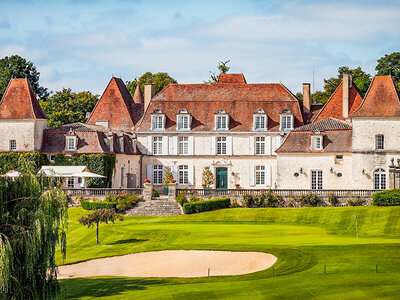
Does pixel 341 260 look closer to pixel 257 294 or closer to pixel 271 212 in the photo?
pixel 257 294

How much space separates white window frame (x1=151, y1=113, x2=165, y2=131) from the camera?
71.9m

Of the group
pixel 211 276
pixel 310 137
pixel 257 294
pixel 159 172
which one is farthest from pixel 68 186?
pixel 257 294

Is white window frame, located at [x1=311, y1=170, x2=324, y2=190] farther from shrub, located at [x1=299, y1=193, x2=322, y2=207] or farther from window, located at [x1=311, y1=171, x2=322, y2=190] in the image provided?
shrub, located at [x1=299, y1=193, x2=322, y2=207]

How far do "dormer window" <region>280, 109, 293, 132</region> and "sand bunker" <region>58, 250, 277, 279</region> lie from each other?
29.7 m

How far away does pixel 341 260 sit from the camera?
1471 inches

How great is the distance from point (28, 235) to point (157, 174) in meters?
40.7

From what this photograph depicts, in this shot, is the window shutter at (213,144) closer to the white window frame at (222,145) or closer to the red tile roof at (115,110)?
the white window frame at (222,145)

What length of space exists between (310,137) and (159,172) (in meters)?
13.3

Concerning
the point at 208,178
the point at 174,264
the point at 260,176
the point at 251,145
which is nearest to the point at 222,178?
the point at 208,178

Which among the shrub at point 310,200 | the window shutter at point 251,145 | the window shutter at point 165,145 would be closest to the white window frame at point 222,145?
the window shutter at point 251,145

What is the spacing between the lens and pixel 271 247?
137ft

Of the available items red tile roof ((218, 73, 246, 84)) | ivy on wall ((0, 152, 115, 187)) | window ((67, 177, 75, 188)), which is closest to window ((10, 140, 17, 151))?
ivy on wall ((0, 152, 115, 187))

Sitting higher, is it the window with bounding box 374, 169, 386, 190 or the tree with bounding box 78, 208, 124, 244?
the window with bounding box 374, 169, 386, 190

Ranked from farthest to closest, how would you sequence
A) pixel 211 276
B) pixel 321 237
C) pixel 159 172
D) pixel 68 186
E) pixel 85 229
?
pixel 159 172
pixel 68 186
pixel 85 229
pixel 321 237
pixel 211 276
